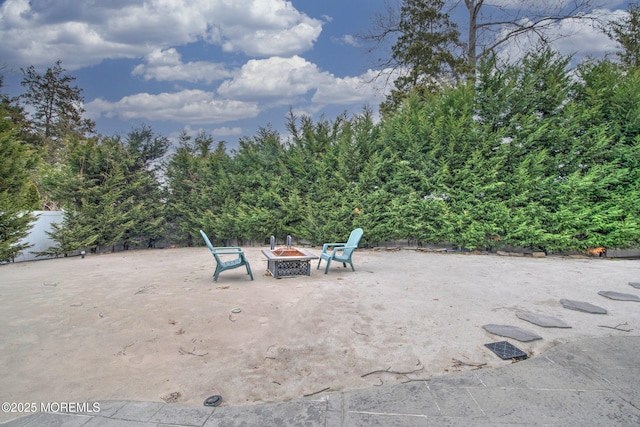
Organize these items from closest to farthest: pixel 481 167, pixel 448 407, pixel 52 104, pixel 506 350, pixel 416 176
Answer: pixel 448 407 < pixel 506 350 < pixel 481 167 < pixel 416 176 < pixel 52 104

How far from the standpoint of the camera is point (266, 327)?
320 cm

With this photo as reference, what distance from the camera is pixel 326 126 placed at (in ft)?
30.3

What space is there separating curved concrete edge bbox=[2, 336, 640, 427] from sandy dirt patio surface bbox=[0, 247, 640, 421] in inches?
5.0

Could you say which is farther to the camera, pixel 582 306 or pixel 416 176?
pixel 416 176

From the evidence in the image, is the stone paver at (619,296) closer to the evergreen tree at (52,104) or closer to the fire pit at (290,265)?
the fire pit at (290,265)

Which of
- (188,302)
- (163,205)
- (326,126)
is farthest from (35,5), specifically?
(188,302)

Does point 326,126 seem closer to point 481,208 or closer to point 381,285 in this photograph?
point 481,208

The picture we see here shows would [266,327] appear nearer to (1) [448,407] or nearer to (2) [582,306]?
(1) [448,407]

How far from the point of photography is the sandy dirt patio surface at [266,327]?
2.24 m

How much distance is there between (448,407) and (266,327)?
183 centimetres

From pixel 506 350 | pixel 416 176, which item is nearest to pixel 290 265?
pixel 506 350

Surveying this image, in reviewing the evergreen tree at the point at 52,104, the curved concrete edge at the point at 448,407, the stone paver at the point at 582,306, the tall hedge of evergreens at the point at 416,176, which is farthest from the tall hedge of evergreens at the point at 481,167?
the evergreen tree at the point at 52,104

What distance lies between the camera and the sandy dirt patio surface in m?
2.24

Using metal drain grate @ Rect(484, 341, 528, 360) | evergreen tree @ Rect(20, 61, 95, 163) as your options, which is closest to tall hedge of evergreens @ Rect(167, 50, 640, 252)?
metal drain grate @ Rect(484, 341, 528, 360)
